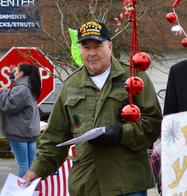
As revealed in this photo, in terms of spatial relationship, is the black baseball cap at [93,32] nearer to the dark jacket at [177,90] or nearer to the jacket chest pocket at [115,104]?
the jacket chest pocket at [115,104]

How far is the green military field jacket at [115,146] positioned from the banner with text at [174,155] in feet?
4.16

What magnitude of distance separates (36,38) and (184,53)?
299 inches

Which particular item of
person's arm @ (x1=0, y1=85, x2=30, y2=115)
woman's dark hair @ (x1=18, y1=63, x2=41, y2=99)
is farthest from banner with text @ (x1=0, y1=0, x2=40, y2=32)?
person's arm @ (x1=0, y1=85, x2=30, y2=115)

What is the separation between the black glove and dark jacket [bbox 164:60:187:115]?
67cm

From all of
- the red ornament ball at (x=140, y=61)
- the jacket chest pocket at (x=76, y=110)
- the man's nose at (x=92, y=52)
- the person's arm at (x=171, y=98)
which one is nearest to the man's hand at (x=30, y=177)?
the jacket chest pocket at (x=76, y=110)

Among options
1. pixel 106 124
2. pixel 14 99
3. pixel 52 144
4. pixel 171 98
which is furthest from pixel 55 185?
pixel 171 98

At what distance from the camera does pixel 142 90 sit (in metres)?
4.08

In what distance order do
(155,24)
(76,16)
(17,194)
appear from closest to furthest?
(17,194) < (76,16) < (155,24)

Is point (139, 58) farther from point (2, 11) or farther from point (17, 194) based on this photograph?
point (2, 11)

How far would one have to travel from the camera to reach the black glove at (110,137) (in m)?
3.94

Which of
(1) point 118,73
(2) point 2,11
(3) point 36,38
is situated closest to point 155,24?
(3) point 36,38

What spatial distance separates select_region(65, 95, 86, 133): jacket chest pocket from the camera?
424 centimetres

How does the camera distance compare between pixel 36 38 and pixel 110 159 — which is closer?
pixel 110 159

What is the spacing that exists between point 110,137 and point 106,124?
0.22m
